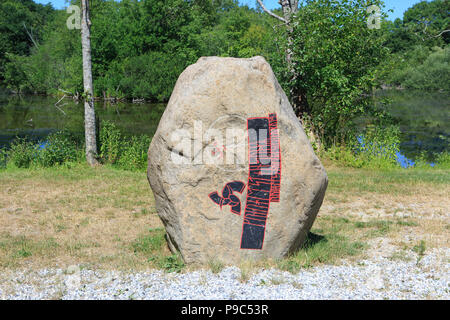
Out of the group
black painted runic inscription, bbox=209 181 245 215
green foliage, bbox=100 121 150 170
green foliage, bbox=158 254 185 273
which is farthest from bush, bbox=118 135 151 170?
black painted runic inscription, bbox=209 181 245 215

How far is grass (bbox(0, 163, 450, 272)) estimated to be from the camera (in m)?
5.84

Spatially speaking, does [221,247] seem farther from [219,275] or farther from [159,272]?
[159,272]

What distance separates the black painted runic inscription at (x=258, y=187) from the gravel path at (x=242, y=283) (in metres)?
0.50

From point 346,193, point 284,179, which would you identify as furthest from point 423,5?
point 284,179

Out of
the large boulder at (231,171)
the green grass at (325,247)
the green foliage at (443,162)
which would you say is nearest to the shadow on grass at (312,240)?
the green grass at (325,247)

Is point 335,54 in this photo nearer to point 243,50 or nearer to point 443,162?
point 243,50

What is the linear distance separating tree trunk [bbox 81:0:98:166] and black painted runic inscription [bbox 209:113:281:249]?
804cm

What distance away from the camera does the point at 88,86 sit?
12133 millimetres

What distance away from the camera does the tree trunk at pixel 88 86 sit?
464 inches

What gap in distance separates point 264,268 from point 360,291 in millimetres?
1248

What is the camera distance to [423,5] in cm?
6956

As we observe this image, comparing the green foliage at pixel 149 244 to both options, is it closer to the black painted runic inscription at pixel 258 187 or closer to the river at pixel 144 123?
the black painted runic inscription at pixel 258 187

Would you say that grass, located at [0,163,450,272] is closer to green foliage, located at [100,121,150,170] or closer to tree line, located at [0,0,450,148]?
green foliage, located at [100,121,150,170]

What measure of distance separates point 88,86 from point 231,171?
829cm
